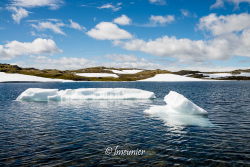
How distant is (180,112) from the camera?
111ft

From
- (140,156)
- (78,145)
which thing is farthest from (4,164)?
(140,156)

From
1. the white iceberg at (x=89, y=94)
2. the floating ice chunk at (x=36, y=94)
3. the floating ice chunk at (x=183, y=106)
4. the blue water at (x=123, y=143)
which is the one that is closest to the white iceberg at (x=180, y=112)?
the floating ice chunk at (x=183, y=106)

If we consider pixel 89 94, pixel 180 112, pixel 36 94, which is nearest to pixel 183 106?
pixel 180 112

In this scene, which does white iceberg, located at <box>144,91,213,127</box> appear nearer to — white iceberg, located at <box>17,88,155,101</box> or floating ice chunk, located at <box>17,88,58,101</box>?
white iceberg, located at <box>17,88,155,101</box>

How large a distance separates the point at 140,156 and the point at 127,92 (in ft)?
146

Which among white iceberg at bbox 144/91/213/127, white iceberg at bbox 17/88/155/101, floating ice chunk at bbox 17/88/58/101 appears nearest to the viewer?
white iceberg at bbox 144/91/213/127

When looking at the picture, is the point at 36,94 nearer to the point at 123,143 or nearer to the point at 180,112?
the point at 180,112

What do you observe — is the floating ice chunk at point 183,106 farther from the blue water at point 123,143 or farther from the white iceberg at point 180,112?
the blue water at point 123,143

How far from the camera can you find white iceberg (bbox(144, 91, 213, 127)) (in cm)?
2935

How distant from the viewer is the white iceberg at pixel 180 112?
29345mm

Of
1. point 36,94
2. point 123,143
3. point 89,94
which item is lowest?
point 123,143

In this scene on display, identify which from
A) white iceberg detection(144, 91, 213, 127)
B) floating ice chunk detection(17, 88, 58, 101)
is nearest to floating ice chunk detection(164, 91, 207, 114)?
white iceberg detection(144, 91, 213, 127)

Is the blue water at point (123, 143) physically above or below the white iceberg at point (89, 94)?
below

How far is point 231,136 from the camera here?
21578 millimetres
